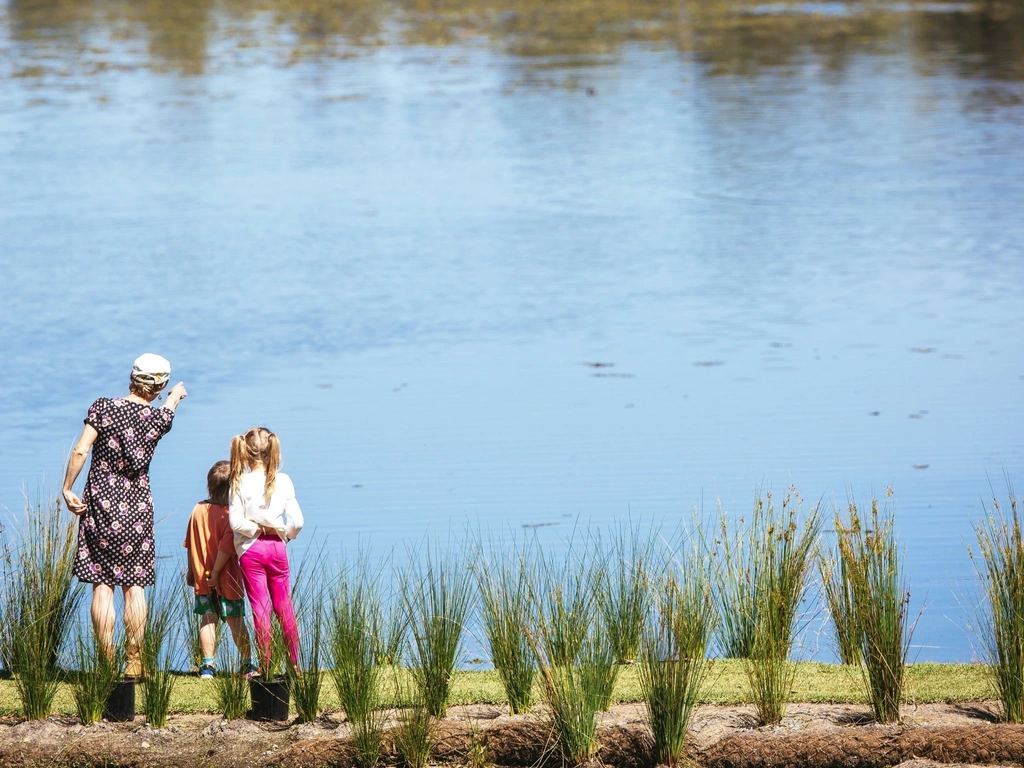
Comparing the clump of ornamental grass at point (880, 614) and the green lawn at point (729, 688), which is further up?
the clump of ornamental grass at point (880, 614)

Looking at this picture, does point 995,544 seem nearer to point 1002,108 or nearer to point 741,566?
point 741,566

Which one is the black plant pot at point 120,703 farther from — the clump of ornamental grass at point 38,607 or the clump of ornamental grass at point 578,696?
the clump of ornamental grass at point 578,696

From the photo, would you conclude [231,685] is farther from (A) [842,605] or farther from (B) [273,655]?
(A) [842,605]

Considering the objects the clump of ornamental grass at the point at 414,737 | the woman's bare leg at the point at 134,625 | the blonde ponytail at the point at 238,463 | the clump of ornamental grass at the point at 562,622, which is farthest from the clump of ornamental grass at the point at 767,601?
the woman's bare leg at the point at 134,625

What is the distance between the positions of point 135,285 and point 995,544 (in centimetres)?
1235

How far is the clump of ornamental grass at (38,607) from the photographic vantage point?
729cm

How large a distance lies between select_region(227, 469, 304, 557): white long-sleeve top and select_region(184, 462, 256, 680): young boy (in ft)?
0.84

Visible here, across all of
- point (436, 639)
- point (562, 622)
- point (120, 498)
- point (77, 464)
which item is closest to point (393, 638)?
point (436, 639)

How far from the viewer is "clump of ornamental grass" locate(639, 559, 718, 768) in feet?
22.2

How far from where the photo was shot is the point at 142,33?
46.0 m

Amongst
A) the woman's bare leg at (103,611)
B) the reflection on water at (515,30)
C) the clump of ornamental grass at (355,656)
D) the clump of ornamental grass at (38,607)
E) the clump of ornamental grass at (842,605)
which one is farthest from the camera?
the reflection on water at (515,30)

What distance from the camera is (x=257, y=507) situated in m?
7.34

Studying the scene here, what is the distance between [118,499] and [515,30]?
Result: 3966 cm

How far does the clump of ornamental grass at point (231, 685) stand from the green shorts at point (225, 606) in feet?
1.29
